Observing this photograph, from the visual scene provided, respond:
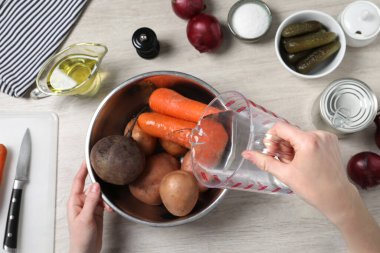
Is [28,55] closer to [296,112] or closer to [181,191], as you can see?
[181,191]

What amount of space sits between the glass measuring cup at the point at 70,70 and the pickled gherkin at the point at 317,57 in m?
0.45

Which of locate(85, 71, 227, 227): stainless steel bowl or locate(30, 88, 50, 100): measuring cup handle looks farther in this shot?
locate(30, 88, 50, 100): measuring cup handle

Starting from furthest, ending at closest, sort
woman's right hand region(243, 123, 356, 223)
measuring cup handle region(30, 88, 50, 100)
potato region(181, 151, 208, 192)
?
measuring cup handle region(30, 88, 50, 100), potato region(181, 151, 208, 192), woman's right hand region(243, 123, 356, 223)

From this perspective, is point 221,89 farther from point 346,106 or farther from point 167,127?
point 346,106

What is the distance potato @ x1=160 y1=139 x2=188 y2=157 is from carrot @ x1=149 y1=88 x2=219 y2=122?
0.21ft

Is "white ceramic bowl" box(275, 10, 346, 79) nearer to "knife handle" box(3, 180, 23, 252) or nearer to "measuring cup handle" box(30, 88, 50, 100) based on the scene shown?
"measuring cup handle" box(30, 88, 50, 100)

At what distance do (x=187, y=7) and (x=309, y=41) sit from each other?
0.94 feet

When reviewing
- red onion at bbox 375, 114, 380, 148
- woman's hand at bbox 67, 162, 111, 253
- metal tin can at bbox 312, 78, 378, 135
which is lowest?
woman's hand at bbox 67, 162, 111, 253

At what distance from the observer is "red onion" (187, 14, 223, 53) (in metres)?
0.87

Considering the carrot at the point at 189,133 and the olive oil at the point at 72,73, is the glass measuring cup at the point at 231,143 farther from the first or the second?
the olive oil at the point at 72,73

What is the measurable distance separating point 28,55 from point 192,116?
46 cm

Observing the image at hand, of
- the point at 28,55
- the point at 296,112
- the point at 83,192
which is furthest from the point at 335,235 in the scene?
the point at 28,55

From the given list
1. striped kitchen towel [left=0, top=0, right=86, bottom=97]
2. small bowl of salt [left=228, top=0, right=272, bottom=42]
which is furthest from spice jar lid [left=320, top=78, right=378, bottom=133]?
striped kitchen towel [left=0, top=0, right=86, bottom=97]

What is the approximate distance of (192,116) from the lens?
83cm
